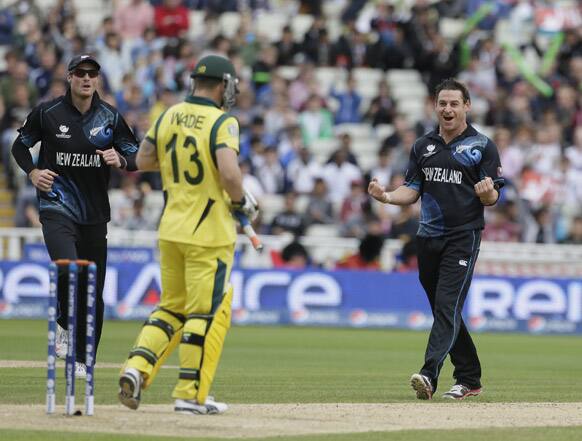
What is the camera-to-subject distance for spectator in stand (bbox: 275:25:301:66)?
29688 mm

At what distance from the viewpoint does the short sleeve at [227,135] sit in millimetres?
10016

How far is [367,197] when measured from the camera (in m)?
26.3

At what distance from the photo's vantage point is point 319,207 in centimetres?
2600

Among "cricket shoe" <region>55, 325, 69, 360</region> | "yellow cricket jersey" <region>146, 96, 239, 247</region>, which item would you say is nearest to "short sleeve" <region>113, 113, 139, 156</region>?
"cricket shoe" <region>55, 325, 69, 360</region>

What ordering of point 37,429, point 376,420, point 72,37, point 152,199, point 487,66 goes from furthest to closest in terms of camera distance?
point 487,66, point 72,37, point 152,199, point 376,420, point 37,429

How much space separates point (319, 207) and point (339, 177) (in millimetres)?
1062

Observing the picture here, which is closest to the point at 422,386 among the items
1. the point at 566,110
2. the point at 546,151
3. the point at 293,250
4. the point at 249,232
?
the point at 249,232

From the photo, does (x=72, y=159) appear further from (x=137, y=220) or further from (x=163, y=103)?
(x=163, y=103)

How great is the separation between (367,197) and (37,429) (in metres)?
17.3

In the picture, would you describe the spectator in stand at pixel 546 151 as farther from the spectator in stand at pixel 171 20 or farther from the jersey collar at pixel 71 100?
the jersey collar at pixel 71 100

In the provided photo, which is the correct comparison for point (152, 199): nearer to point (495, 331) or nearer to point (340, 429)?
point (495, 331)

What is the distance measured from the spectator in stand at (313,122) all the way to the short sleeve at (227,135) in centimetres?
1819

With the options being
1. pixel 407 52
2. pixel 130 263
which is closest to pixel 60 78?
pixel 130 263

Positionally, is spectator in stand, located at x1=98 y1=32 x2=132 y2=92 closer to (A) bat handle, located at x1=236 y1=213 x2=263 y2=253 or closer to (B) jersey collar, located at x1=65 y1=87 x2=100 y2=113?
(B) jersey collar, located at x1=65 y1=87 x2=100 y2=113
